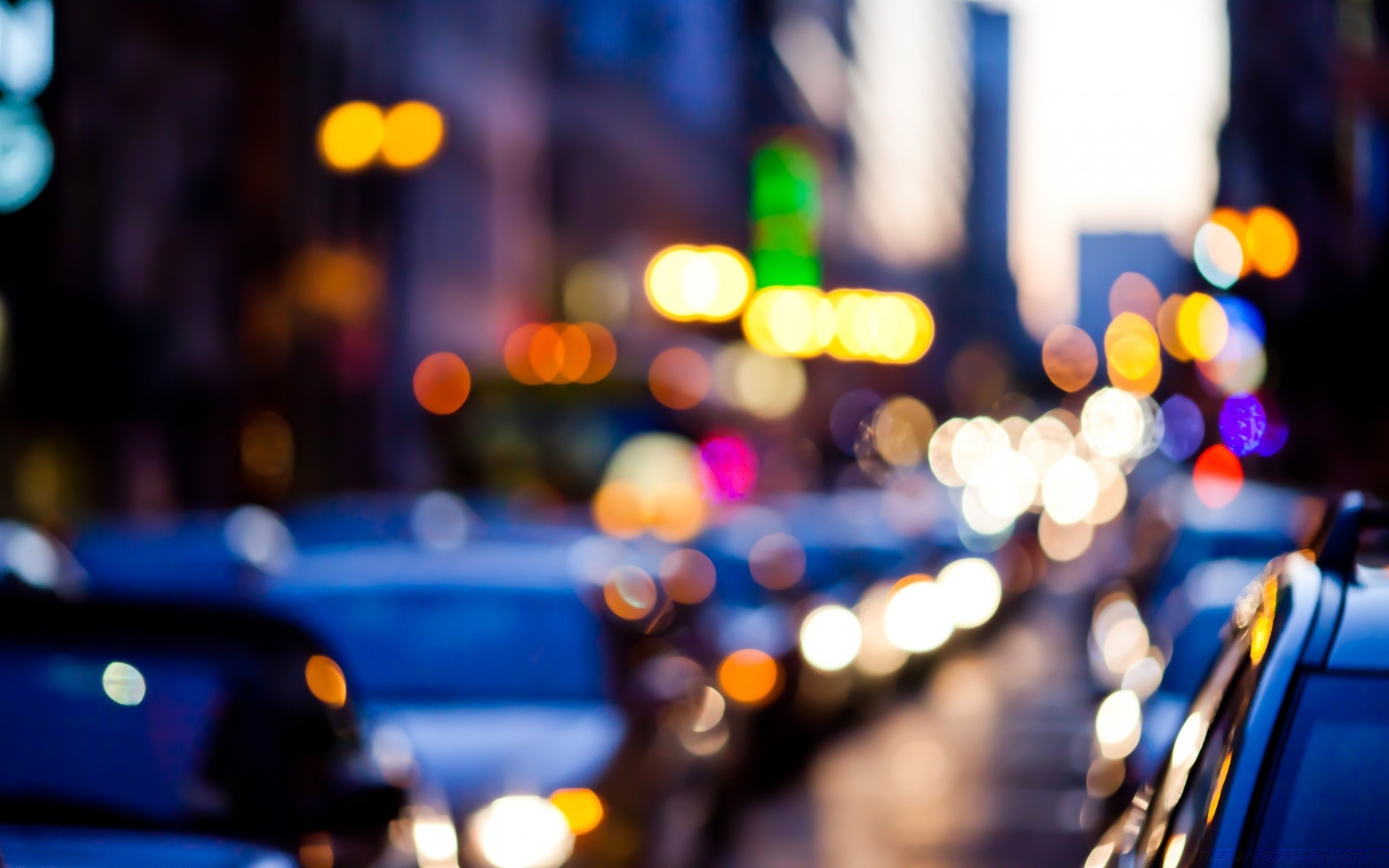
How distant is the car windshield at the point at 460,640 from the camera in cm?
856

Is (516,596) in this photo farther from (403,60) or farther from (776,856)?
(403,60)

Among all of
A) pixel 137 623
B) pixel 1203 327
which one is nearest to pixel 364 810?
pixel 137 623

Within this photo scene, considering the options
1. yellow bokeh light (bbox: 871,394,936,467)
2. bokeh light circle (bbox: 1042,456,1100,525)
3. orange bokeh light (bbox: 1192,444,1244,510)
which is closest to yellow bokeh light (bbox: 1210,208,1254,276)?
orange bokeh light (bbox: 1192,444,1244,510)

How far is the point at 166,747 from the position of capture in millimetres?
5047

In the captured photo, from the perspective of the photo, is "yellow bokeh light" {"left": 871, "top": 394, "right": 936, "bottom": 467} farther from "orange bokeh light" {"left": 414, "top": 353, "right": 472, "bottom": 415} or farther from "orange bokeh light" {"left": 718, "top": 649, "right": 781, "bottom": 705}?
"orange bokeh light" {"left": 718, "top": 649, "right": 781, "bottom": 705}

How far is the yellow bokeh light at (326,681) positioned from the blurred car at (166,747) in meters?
0.11

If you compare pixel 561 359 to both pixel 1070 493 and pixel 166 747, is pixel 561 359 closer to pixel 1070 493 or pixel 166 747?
pixel 166 747

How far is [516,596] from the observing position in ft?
29.8

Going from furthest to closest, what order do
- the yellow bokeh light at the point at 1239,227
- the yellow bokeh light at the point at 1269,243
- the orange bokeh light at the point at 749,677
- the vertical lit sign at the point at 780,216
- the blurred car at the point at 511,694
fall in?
1. the vertical lit sign at the point at 780,216
2. the yellow bokeh light at the point at 1269,243
3. the yellow bokeh light at the point at 1239,227
4. the orange bokeh light at the point at 749,677
5. the blurred car at the point at 511,694

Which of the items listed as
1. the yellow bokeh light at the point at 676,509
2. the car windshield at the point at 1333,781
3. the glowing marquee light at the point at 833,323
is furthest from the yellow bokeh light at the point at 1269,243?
the glowing marquee light at the point at 833,323

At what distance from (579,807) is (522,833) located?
1.04ft

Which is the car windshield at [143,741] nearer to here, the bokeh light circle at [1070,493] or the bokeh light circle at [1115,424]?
the bokeh light circle at [1070,493]

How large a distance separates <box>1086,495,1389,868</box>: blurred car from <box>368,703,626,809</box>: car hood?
3622 mm

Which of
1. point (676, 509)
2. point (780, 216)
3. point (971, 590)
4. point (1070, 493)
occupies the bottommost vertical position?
point (1070, 493)
